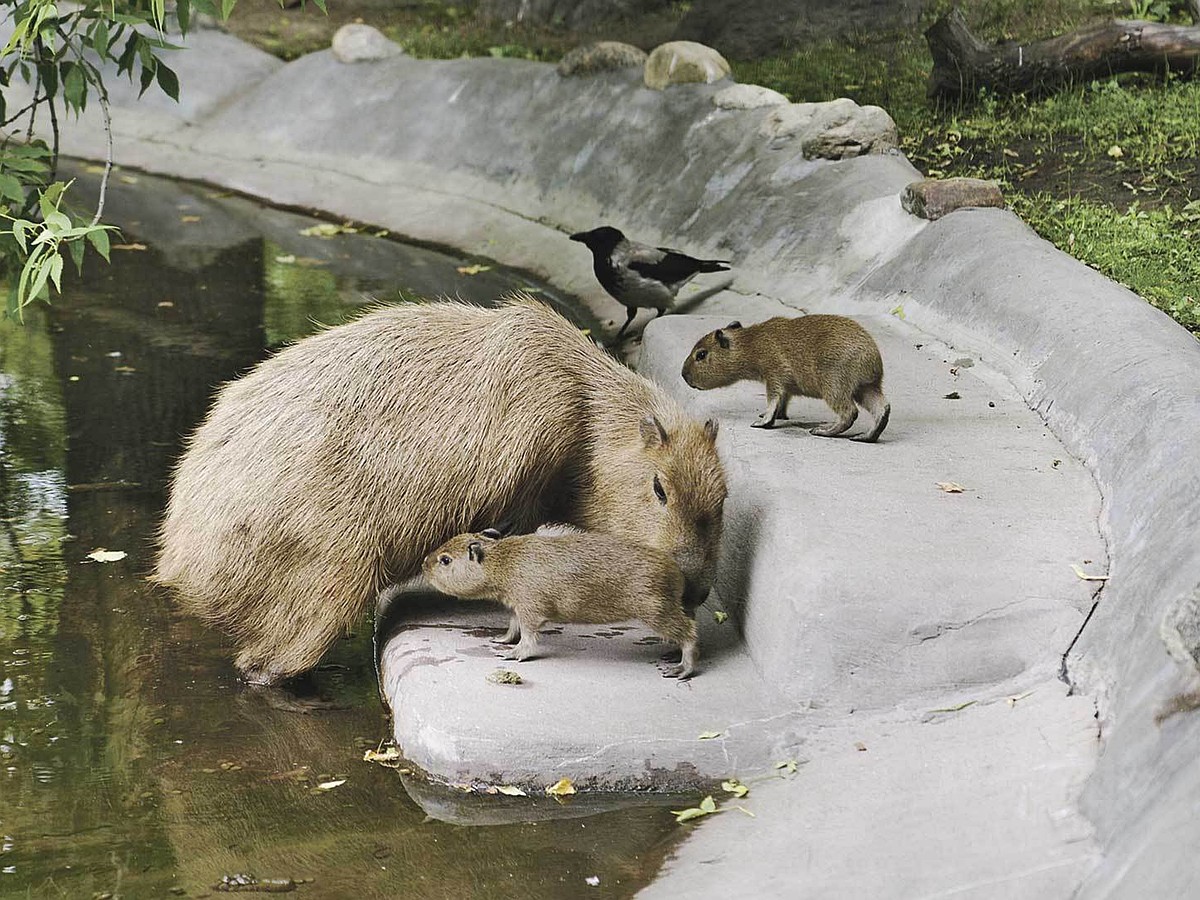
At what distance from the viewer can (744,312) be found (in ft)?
26.0

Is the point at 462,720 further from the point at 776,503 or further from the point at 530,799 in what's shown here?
the point at 776,503

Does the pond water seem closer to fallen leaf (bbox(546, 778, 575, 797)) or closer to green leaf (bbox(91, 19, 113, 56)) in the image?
fallen leaf (bbox(546, 778, 575, 797))

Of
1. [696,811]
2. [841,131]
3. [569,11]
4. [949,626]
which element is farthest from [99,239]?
[569,11]

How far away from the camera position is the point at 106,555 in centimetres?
563

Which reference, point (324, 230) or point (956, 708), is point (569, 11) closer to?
point (324, 230)

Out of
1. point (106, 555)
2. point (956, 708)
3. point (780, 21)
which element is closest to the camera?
point (956, 708)

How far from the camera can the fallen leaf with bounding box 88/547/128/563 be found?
559 centimetres

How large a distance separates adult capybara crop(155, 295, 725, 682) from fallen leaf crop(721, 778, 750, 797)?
0.90 meters

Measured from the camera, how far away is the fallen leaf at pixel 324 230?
11.1m

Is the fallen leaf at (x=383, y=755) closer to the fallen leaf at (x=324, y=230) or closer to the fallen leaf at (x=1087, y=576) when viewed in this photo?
the fallen leaf at (x=1087, y=576)

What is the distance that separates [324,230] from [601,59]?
2574mm

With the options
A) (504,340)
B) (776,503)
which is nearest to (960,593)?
(776,503)

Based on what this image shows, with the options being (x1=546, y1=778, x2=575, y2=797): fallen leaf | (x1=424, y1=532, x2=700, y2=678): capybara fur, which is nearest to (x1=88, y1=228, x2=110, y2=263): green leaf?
(x1=424, y1=532, x2=700, y2=678): capybara fur

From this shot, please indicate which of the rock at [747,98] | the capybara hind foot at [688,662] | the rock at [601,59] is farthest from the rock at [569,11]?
the capybara hind foot at [688,662]
